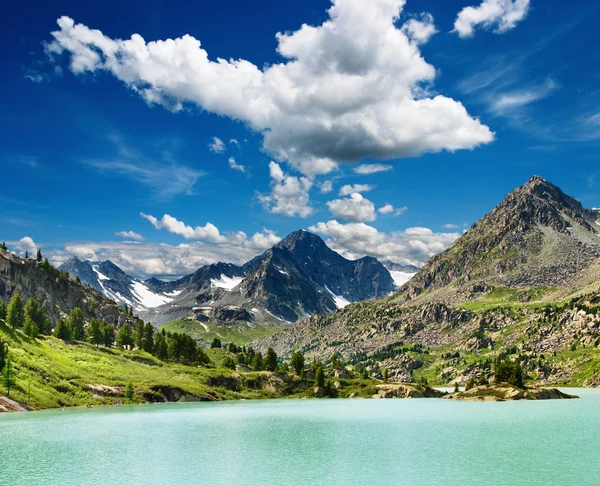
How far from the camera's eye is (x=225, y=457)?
67.4 m

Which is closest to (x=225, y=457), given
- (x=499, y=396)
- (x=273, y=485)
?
(x=273, y=485)

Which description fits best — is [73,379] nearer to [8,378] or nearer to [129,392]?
[129,392]

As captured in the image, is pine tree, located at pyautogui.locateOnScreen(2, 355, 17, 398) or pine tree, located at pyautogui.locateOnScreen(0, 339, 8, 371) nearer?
pine tree, located at pyautogui.locateOnScreen(2, 355, 17, 398)

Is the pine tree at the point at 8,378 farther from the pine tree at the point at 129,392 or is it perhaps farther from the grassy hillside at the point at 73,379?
the pine tree at the point at 129,392

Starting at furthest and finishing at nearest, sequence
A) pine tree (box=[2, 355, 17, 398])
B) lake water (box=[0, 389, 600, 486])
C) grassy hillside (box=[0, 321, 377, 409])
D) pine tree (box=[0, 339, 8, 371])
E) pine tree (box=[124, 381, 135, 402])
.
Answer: pine tree (box=[124, 381, 135, 402]) < grassy hillside (box=[0, 321, 377, 409]) < pine tree (box=[0, 339, 8, 371]) < pine tree (box=[2, 355, 17, 398]) < lake water (box=[0, 389, 600, 486])

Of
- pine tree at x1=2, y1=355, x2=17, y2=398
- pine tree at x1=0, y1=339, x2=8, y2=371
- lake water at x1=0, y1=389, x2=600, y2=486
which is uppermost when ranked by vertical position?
pine tree at x1=0, y1=339, x2=8, y2=371

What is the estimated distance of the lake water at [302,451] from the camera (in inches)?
2107

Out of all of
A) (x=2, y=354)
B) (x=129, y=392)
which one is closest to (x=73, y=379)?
(x=129, y=392)

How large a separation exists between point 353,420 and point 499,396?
317ft

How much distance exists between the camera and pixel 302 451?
2827 inches

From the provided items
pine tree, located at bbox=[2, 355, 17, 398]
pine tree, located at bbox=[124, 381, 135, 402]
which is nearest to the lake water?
pine tree, located at bbox=[2, 355, 17, 398]

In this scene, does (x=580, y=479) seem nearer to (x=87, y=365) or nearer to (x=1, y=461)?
(x=1, y=461)

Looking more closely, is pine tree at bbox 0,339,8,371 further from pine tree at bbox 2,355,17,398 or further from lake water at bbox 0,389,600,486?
lake water at bbox 0,389,600,486

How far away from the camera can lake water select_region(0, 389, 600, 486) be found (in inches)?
2107
